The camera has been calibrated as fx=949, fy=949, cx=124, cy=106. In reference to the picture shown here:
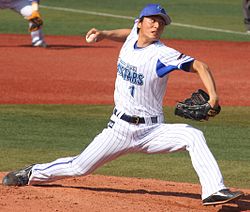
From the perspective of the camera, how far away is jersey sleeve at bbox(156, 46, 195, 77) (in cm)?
751

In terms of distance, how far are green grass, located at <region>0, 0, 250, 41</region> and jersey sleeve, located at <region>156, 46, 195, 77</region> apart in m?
13.5

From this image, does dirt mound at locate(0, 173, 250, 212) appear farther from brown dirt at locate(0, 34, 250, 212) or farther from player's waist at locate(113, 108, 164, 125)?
player's waist at locate(113, 108, 164, 125)

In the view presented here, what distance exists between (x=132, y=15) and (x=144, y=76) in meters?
16.6

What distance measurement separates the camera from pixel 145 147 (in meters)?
7.86

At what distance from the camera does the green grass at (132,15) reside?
21766 mm

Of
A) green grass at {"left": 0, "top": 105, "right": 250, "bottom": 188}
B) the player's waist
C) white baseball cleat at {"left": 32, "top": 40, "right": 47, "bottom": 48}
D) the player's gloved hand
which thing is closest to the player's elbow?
the player's waist

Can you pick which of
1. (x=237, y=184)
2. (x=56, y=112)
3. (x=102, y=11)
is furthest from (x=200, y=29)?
(x=237, y=184)

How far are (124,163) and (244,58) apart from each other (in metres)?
8.57

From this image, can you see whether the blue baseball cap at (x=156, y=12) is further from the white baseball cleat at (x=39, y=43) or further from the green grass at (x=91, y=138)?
the white baseball cleat at (x=39, y=43)

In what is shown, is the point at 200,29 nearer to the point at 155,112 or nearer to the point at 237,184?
the point at 237,184

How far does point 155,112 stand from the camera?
7.81 meters

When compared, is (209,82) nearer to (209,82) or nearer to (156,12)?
(209,82)

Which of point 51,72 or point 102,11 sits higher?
point 102,11

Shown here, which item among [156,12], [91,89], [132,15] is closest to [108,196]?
[156,12]
